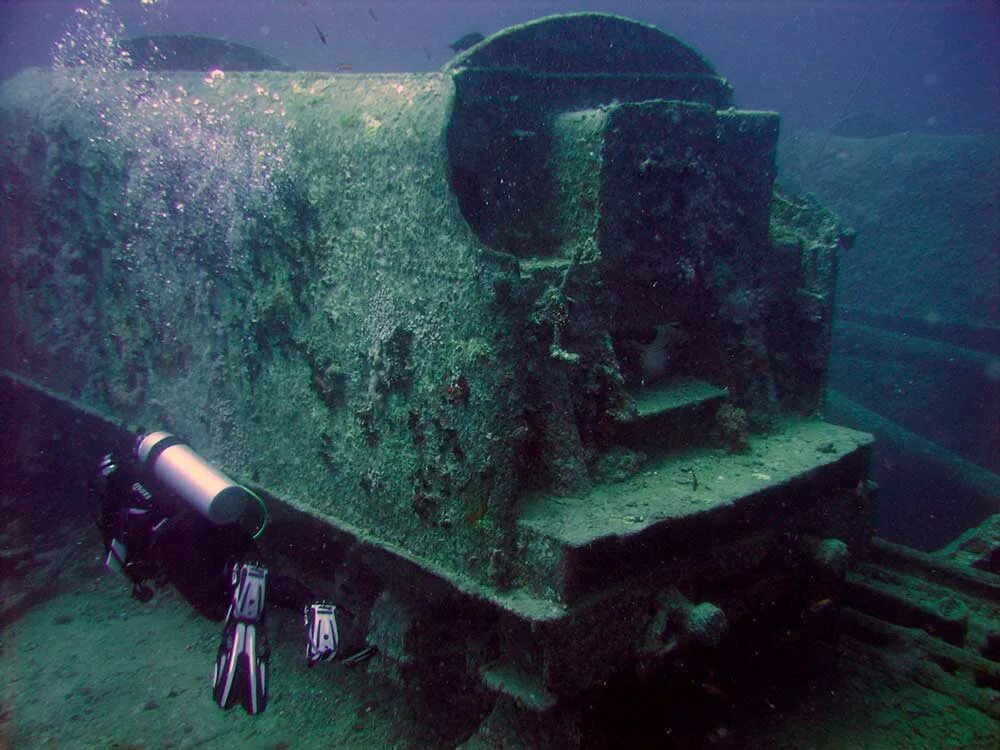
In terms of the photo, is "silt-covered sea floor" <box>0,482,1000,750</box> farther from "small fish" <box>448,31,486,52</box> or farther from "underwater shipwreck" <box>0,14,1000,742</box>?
"small fish" <box>448,31,486,52</box>

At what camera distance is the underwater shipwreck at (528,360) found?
252cm

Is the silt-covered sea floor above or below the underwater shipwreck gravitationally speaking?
below

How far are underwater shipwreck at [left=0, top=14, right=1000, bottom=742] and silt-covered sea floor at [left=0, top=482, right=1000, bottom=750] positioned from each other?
0.70ft

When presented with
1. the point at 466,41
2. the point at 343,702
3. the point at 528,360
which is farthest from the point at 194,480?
the point at 466,41

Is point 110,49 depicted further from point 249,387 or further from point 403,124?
point 403,124

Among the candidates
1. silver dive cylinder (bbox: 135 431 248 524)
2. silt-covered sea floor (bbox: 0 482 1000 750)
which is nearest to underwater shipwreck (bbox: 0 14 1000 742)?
silt-covered sea floor (bbox: 0 482 1000 750)

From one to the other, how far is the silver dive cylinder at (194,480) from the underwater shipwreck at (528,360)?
0.41 meters

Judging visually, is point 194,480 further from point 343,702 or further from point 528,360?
point 528,360

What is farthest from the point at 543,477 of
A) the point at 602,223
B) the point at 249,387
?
the point at 249,387

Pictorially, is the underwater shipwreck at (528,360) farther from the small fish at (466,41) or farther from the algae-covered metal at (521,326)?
the small fish at (466,41)

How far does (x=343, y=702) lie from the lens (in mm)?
3195

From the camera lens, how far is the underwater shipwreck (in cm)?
252

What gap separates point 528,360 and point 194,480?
180 cm

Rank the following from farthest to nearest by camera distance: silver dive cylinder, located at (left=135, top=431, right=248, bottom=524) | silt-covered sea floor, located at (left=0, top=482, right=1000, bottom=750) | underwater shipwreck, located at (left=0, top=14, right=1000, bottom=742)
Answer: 1. silver dive cylinder, located at (left=135, top=431, right=248, bottom=524)
2. silt-covered sea floor, located at (left=0, top=482, right=1000, bottom=750)
3. underwater shipwreck, located at (left=0, top=14, right=1000, bottom=742)
